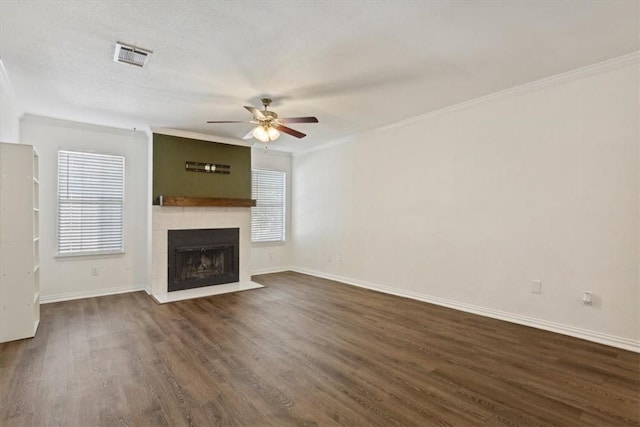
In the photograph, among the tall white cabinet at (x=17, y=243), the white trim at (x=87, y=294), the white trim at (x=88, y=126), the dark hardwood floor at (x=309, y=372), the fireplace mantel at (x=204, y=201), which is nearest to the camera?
the dark hardwood floor at (x=309, y=372)

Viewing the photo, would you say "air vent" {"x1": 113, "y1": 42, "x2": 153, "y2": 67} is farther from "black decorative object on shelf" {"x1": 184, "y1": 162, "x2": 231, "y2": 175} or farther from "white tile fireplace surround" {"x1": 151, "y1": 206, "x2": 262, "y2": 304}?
"white tile fireplace surround" {"x1": 151, "y1": 206, "x2": 262, "y2": 304}

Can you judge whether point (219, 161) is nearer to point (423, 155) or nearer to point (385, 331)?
point (423, 155)

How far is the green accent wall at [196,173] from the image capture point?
526cm

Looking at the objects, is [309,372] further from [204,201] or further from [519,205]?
[204,201]

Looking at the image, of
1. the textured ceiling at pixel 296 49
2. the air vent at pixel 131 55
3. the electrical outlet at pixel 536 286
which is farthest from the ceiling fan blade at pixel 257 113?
the electrical outlet at pixel 536 286

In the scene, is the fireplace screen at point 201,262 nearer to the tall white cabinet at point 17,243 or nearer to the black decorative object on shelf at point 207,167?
the black decorative object on shelf at point 207,167

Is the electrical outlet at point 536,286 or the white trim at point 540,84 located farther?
the electrical outlet at point 536,286

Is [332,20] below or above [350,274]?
above

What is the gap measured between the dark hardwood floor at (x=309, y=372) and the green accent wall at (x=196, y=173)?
84.3 inches

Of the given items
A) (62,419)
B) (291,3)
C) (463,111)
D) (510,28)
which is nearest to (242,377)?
(62,419)

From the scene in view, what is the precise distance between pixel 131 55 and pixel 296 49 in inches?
57.4

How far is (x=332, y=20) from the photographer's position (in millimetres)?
2420

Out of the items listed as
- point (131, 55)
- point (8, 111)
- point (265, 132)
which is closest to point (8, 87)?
point (8, 111)

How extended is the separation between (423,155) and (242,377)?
3801mm
